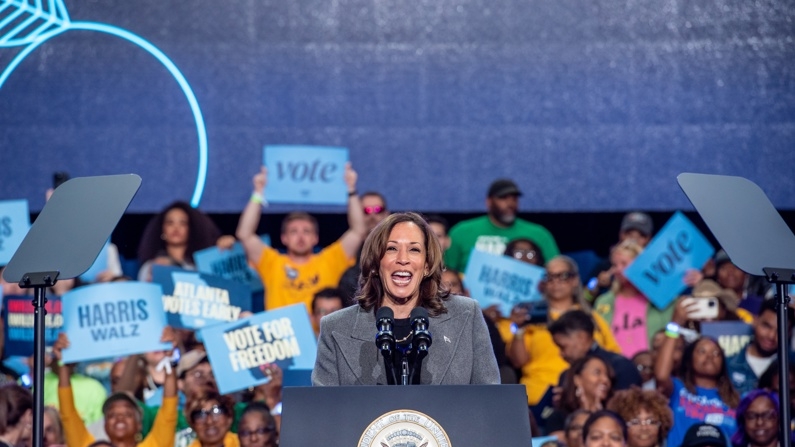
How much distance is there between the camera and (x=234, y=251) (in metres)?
6.40

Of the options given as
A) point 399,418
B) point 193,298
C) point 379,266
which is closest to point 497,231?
point 193,298

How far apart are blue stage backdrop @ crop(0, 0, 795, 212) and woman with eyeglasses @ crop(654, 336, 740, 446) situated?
1772mm

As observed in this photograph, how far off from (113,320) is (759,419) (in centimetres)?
310

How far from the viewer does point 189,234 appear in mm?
6449

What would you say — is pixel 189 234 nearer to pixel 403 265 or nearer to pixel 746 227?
pixel 403 265

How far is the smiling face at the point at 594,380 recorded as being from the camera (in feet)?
17.8

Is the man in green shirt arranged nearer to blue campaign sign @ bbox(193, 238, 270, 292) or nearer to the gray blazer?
blue campaign sign @ bbox(193, 238, 270, 292)

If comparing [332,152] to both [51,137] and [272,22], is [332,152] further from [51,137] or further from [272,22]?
[51,137]

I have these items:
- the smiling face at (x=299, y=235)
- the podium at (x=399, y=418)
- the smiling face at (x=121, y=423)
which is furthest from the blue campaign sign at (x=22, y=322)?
the podium at (x=399, y=418)

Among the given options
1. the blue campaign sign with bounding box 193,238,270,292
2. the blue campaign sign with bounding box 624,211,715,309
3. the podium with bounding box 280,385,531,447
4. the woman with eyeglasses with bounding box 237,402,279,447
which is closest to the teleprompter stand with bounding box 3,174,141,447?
the podium with bounding box 280,385,531,447

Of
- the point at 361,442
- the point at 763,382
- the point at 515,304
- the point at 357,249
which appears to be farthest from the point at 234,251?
the point at 361,442

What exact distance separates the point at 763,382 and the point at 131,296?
10.2 ft

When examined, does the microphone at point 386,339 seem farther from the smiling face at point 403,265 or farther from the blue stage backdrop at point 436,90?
the blue stage backdrop at point 436,90

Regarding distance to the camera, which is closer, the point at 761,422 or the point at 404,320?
the point at 404,320
